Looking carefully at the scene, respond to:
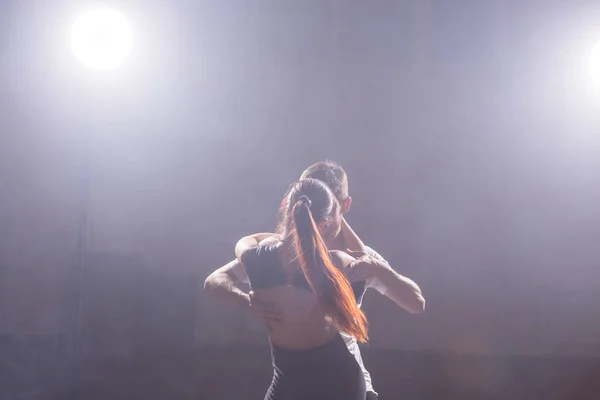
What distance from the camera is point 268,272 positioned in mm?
1735

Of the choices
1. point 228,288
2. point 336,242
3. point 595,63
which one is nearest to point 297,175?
point 336,242

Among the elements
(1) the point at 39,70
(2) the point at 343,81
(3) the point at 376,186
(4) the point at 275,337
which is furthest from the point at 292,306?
(1) the point at 39,70

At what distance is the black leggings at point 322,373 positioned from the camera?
176cm

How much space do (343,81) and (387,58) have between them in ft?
1.03

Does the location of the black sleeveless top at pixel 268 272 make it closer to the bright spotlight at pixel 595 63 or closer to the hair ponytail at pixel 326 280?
the hair ponytail at pixel 326 280

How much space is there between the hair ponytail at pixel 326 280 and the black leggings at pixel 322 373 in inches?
5.5

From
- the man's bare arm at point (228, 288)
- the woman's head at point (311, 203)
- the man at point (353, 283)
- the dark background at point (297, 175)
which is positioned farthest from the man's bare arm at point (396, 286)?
the dark background at point (297, 175)

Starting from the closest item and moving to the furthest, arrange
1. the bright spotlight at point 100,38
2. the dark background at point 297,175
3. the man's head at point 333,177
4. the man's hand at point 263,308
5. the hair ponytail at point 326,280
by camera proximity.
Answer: the hair ponytail at point 326,280 < the man's hand at point 263,308 < the man's head at point 333,177 < the bright spotlight at point 100,38 < the dark background at point 297,175

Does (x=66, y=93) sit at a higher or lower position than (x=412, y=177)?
higher

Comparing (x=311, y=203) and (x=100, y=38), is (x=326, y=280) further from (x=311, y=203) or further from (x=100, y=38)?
(x=100, y=38)

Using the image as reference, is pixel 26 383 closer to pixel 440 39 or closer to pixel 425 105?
pixel 425 105

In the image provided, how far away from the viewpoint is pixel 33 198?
3.30 meters

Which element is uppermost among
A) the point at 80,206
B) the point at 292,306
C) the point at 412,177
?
the point at 412,177

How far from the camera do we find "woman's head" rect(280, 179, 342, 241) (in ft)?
5.62
